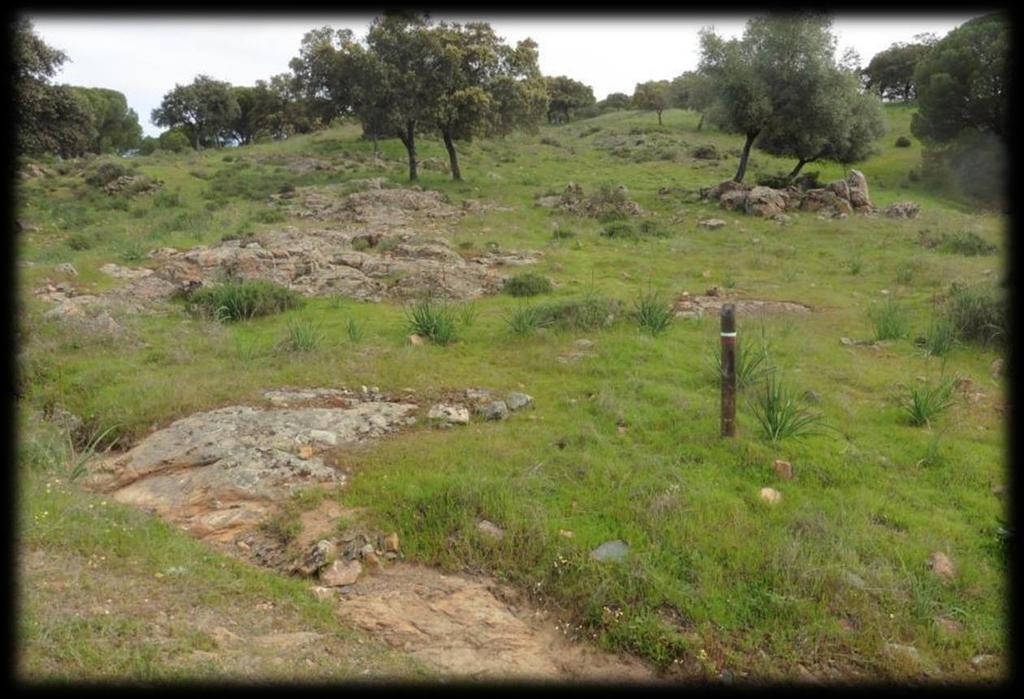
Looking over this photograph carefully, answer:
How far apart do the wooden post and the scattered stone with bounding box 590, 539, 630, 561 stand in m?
2.13

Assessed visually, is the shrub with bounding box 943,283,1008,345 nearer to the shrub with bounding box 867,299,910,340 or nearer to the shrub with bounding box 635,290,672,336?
the shrub with bounding box 867,299,910,340

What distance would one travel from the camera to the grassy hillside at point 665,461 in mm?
4242

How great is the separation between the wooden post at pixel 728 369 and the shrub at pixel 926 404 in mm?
2229

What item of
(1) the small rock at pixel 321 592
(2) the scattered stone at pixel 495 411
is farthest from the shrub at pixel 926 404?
(1) the small rock at pixel 321 592

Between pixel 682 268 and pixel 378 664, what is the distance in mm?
13696

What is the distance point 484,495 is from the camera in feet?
17.3

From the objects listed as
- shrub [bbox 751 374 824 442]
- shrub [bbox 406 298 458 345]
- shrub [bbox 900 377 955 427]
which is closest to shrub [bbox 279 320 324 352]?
shrub [bbox 406 298 458 345]

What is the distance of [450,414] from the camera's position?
7.16m

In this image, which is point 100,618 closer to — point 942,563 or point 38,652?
point 38,652

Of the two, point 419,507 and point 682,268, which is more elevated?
point 419,507

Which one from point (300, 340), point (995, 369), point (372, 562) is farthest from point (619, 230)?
point (372, 562)

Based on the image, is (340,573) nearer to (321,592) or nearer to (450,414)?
(321,592)

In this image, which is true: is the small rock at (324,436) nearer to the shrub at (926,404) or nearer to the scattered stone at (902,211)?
the shrub at (926,404)

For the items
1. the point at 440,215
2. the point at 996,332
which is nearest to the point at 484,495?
the point at 996,332
